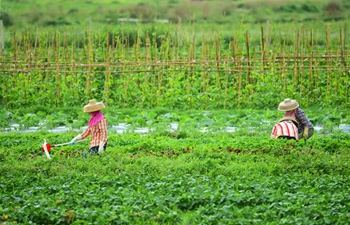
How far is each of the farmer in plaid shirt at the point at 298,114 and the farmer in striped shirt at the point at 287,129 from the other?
85mm

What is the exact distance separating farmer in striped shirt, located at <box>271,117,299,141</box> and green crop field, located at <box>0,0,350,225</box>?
11.0 inches

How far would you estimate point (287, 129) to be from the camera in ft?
33.5

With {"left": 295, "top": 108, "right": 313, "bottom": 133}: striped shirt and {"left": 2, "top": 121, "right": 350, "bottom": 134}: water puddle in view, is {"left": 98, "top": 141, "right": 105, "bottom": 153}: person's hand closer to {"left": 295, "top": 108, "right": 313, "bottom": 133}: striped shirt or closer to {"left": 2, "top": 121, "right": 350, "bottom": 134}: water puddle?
{"left": 2, "top": 121, "right": 350, "bottom": 134}: water puddle

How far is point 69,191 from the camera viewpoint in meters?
7.17

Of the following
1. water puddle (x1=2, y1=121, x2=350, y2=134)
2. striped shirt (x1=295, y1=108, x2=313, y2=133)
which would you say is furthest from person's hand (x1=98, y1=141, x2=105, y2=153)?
striped shirt (x1=295, y1=108, x2=313, y2=133)

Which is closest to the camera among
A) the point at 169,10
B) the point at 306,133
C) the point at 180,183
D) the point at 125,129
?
A: the point at 180,183

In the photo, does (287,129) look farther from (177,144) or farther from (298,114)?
(177,144)

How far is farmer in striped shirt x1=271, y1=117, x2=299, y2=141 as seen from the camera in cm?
1018

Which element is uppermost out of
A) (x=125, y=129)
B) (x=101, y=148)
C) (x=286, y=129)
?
(x=101, y=148)

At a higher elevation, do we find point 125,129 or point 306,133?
point 306,133

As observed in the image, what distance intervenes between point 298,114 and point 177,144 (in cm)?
183

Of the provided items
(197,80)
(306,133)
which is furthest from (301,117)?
(197,80)

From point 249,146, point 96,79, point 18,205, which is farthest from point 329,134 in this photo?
point 96,79

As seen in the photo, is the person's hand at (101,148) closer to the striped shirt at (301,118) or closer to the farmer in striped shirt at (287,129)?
the farmer in striped shirt at (287,129)
